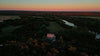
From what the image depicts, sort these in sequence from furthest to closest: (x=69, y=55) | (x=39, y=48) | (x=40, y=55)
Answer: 1. (x=39, y=48)
2. (x=69, y=55)
3. (x=40, y=55)

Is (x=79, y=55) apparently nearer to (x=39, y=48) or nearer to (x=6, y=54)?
(x=39, y=48)

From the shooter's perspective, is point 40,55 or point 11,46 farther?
point 11,46

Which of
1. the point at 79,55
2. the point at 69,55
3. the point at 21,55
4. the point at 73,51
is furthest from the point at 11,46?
the point at 79,55

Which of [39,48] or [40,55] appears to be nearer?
[40,55]

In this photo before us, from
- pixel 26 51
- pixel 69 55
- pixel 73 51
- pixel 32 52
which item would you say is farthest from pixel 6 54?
pixel 73 51

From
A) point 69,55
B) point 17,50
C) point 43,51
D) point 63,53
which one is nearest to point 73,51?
point 69,55

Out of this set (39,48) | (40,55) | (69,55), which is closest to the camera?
(40,55)

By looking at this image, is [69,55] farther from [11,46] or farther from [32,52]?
[11,46]
